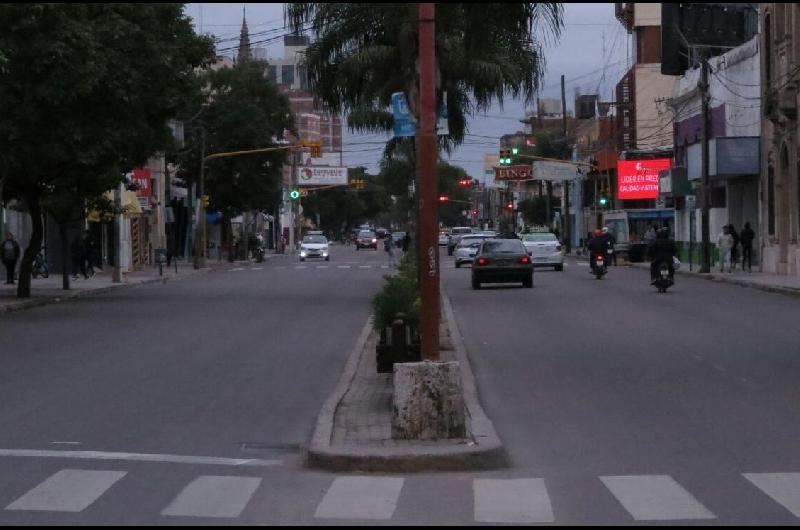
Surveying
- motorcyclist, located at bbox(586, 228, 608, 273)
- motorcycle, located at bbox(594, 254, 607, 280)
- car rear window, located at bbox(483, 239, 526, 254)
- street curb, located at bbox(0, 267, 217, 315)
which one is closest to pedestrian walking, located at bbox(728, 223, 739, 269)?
motorcyclist, located at bbox(586, 228, 608, 273)

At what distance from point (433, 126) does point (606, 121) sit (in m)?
87.6

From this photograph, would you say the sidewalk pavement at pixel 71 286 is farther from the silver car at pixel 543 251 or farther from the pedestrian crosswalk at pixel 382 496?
the pedestrian crosswalk at pixel 382 496

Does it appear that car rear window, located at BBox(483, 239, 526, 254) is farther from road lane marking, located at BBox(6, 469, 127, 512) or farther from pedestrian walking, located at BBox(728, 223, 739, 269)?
road lane marking, located at BBox(6, 469, 127, 512)

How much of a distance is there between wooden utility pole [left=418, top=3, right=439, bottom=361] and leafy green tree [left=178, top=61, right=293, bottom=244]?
57.7 meters

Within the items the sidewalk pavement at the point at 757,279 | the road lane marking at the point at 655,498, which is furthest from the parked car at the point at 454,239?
the road lane marking at the point at 655,498

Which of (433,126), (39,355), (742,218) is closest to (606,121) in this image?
(742,218)

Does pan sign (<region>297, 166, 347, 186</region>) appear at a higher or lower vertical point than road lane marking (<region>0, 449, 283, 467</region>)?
higher

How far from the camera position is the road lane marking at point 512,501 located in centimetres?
910

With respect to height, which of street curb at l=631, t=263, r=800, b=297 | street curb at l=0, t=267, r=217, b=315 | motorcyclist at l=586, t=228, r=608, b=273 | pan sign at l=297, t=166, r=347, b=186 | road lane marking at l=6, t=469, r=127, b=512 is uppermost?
pan sign at l=297, t=166, r=347, b=186

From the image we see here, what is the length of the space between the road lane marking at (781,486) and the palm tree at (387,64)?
12056 millimetres

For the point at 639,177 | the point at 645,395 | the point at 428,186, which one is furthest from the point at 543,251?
the point at 428,186

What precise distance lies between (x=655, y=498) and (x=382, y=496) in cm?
201

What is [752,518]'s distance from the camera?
8.99 meters

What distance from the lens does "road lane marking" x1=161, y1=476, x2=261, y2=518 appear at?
9.38m
